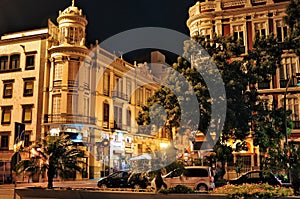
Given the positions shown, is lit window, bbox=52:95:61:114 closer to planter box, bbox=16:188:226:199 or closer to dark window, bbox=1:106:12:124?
dark window, bbox=1:106:12:124

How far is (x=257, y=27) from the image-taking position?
3609 centimetres

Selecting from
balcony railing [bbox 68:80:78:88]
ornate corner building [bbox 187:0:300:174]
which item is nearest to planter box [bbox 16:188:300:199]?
ornate corner building [bbox 187:0:300:174]

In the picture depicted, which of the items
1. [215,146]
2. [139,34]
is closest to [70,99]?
[139,34]

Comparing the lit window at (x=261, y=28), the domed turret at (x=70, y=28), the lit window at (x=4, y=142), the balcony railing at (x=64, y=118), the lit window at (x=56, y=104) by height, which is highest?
the domed turret at (x=70, y=28)

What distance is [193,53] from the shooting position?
82.9ft

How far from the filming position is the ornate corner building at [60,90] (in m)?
41.3

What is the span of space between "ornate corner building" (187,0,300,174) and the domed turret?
12.7 meters

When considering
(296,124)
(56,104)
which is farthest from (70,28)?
(296,124)

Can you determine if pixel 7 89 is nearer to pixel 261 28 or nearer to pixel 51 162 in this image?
pixel 261 28

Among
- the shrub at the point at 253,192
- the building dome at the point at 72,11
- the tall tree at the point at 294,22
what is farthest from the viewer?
the building dome at the point at 72,11

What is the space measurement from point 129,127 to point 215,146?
28.8 metres

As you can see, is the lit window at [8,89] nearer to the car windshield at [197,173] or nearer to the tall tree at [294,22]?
the car windshield at [197,173]

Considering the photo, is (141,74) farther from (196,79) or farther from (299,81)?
(299,81)

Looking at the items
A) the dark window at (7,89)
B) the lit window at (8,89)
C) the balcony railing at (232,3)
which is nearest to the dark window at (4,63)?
the lit window at (8,89)
